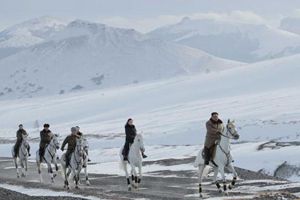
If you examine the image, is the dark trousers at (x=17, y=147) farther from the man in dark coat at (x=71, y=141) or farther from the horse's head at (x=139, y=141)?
the horse's head at (x=139, y=141)

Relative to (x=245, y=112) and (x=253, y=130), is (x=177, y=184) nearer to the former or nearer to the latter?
(x=253, y=130)

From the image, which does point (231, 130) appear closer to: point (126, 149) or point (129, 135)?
point (129, 135)

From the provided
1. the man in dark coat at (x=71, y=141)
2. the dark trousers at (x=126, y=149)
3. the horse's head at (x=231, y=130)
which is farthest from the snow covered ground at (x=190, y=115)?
the horse's head at (x=231, y=130)

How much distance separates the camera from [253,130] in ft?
242

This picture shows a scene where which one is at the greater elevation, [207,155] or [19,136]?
[19,136]

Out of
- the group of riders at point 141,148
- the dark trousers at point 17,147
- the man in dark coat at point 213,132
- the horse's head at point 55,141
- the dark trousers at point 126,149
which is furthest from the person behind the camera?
the dark trousers at point 17,147

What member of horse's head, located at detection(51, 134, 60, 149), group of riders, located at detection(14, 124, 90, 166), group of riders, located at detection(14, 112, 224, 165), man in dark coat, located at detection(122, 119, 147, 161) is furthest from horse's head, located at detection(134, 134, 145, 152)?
horse's head, located at detection(51, 134, 60, 149)

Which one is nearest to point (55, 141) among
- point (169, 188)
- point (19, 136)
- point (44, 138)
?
point (44, 138)

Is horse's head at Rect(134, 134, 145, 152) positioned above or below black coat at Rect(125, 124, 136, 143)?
below

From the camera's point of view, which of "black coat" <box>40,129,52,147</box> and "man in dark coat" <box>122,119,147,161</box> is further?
"black coat" <box>40,129,52,147</box>

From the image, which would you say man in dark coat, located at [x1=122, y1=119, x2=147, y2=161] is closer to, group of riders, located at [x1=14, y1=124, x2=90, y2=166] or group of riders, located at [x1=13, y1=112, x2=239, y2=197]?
group of riders, located at [x1=13, y1=112, x2=239, y2=197]

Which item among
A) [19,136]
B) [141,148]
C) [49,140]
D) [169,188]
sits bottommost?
[169,188]

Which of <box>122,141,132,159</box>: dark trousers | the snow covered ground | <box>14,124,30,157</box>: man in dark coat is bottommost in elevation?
<box>122,141,132,159</box>: dark trousers

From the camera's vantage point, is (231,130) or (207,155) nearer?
(231,130)
